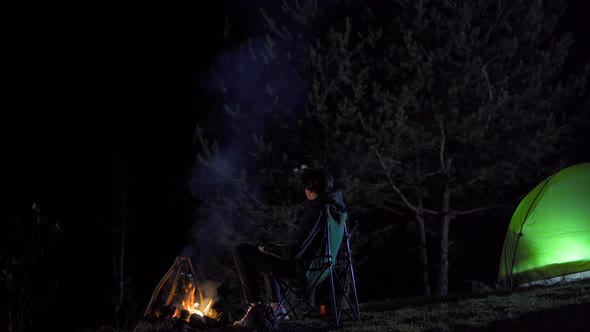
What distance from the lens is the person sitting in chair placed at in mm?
4195

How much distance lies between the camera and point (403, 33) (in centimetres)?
996

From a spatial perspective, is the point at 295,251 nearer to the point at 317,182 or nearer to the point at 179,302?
the point at 317,182

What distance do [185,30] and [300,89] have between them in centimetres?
727

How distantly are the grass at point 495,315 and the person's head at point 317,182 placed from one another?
1068 mm

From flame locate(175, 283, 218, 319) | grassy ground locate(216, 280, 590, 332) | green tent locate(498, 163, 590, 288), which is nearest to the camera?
grassy ground locate(216, 280, 590, 332)

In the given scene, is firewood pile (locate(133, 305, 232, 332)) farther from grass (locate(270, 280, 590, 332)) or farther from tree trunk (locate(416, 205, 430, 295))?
tree trunk (locate(416, 205, 430, 295))

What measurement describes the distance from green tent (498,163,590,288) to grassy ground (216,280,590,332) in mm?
705

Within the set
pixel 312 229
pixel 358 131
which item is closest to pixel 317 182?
pixel 312 229

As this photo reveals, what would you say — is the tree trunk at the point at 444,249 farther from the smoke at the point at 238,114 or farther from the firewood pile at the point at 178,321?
the firewood pile at the point at 178,321

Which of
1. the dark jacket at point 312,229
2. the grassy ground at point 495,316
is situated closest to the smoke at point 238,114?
the grassy ground at point 495,316

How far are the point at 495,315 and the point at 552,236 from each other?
263 centimetres

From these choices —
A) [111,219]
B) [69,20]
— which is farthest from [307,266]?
[69,20]

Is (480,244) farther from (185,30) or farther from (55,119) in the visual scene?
(55,119)

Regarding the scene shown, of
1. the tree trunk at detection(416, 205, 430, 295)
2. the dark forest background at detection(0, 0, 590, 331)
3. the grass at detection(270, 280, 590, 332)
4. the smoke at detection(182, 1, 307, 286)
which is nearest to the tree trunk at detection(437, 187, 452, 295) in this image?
the dark forest background at detection(0, 0, 590, 331)
